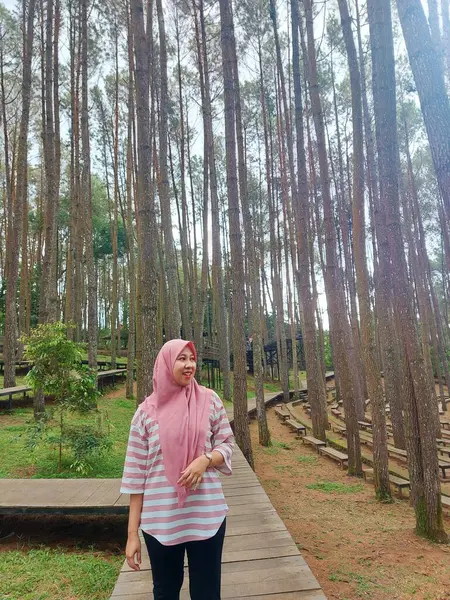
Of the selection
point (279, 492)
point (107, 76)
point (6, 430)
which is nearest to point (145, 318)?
point (279, 492)

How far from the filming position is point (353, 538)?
385 cm

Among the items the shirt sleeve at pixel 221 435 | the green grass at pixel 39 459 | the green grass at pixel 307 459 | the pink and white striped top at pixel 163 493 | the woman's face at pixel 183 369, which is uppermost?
the woman's face at pixel 183 369

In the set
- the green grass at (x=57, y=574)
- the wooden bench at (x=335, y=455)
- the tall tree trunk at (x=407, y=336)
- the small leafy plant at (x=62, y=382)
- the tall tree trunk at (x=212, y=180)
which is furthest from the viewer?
the tall tree trunk at (x=212, y=180)

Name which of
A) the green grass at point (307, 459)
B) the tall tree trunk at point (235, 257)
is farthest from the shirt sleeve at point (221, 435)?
the green grass at point (307, 459)

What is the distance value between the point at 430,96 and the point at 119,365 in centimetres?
1625

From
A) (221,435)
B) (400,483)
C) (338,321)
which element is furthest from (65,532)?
(338,321)

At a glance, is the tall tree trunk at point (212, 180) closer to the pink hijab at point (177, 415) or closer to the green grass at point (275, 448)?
the green grass at point (275, 448)

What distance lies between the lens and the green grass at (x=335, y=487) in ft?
17.8

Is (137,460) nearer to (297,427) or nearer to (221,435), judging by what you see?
(221,435)

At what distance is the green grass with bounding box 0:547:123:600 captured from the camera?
2.49 metres

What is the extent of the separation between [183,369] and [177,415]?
16cm

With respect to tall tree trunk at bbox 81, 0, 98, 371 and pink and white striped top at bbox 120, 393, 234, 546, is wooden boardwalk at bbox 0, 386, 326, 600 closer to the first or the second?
pink and white striped top at bbox 120, 393, 234, 546

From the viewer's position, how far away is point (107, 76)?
1249cm

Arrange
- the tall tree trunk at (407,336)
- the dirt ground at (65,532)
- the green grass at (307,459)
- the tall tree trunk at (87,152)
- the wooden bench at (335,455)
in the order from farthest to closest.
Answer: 1. the tall tree trunk at (87,152)
2. the green grass at (307,459)
3. the wooden bench at (335,455)
4. the tall tree trunk at (407,336)
5. the dirt ground at (65,532)
